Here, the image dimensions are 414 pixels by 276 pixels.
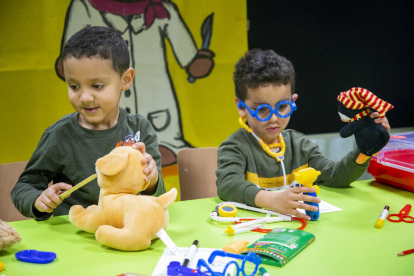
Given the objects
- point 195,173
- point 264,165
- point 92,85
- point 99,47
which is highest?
point 99,47

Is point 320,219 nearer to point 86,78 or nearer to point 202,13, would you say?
point 86,78

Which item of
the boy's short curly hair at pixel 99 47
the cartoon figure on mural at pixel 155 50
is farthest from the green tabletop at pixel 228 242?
the cartoon figure on mural at pixel 155 50

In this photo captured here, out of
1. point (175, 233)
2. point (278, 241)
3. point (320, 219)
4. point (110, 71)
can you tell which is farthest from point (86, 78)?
point (320, 219)

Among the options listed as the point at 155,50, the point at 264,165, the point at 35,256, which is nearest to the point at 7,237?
the point at 35,256

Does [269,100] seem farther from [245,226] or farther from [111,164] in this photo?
[111,164]

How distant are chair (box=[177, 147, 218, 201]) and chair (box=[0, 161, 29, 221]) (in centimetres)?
68

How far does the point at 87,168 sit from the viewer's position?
4.00ft

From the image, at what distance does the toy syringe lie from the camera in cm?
95

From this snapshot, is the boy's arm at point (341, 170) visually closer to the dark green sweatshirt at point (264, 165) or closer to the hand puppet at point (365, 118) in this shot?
the dark green sweatshirt at point (264, 165)

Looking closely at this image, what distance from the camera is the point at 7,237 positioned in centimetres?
84

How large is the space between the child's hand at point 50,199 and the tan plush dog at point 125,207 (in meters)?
0.16

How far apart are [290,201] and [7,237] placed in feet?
2.36

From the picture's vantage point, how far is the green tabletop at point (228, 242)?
766mm

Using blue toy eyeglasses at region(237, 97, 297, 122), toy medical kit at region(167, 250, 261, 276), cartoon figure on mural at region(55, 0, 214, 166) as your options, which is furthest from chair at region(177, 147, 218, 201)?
toy medical kit at region(167, 250, 261, 276)
